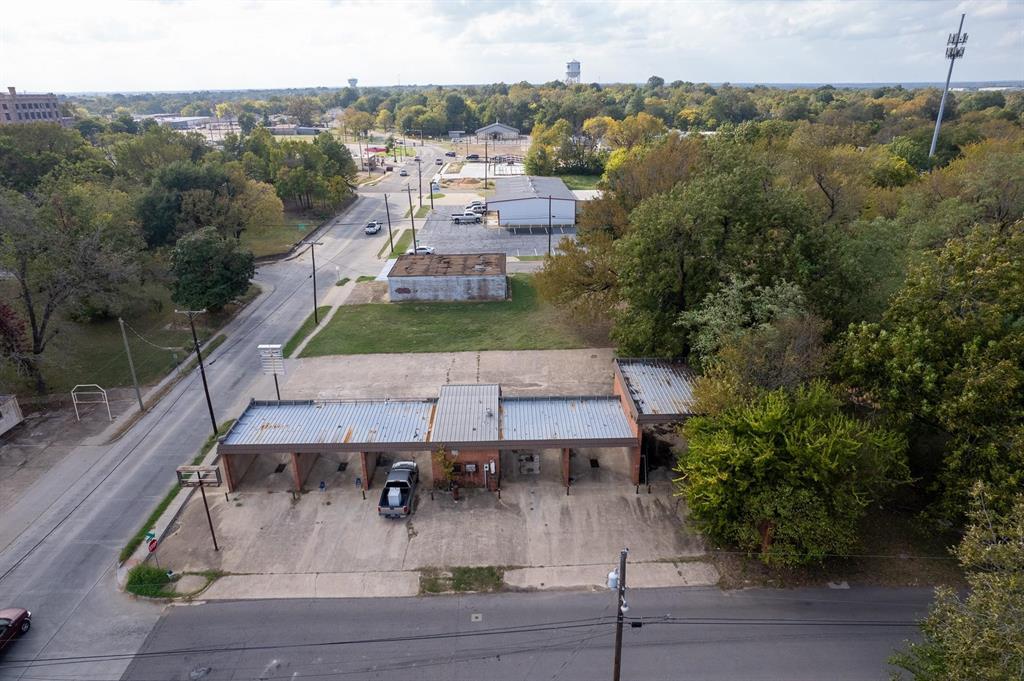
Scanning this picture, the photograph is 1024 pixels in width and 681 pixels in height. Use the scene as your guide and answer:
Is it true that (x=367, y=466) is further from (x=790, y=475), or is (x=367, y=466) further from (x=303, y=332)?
(x=303, y=332)

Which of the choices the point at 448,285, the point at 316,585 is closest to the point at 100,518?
the point at 316,585

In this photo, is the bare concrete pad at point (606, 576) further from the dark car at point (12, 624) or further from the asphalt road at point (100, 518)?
the dark car at point (12, 624)

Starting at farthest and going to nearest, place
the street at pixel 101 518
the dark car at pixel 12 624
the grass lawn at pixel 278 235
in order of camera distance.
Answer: the grass lawn at pixel 278 235 < the street at pixel 101 518 < the dark car at pixel 12 624

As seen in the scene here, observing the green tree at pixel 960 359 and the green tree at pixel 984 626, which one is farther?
the green tree at pixel 960 359

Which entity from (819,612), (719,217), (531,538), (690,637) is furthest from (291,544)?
(719,217)

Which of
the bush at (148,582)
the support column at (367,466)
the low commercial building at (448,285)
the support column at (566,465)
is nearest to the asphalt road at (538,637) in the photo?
the bush at (148,582)
